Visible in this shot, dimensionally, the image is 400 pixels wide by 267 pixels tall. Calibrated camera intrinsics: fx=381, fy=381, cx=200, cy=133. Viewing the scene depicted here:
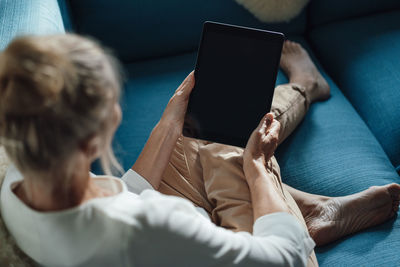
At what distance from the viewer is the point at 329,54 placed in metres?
1.52

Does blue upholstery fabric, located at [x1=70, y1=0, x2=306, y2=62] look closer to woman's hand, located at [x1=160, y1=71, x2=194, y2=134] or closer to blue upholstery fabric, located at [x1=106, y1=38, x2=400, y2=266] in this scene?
blue upholstery fabric, located at [x1=106, y1=38, x2=400, y2=266]

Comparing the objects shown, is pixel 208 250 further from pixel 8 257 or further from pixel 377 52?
pixel 377 52

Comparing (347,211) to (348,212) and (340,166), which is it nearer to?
(348,212)

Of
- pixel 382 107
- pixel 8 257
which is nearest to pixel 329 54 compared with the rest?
pixel 382 107

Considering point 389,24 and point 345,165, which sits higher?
point 389,24

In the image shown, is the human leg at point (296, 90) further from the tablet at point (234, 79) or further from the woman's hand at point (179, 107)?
the woman's hand at point (179, 107)

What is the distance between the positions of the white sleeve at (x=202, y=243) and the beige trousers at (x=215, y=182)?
16 cm

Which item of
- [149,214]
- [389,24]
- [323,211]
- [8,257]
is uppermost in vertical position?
[389,24]

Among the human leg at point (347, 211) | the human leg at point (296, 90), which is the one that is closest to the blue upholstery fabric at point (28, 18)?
the human leg at point (296, 90)

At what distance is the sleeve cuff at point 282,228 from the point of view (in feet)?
2.37

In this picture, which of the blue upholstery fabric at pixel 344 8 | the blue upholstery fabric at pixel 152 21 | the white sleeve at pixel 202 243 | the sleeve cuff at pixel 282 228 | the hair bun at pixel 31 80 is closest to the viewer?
the hair bun at pixel 31 80

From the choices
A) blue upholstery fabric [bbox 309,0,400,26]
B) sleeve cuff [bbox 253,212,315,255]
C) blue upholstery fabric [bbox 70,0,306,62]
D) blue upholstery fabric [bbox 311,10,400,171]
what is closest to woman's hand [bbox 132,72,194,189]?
sleeve cuff [bbox 253,212,315,255]

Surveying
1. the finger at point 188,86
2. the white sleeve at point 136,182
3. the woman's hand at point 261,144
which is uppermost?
the finger at point 188,86

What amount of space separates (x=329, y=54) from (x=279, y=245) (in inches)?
41.3
